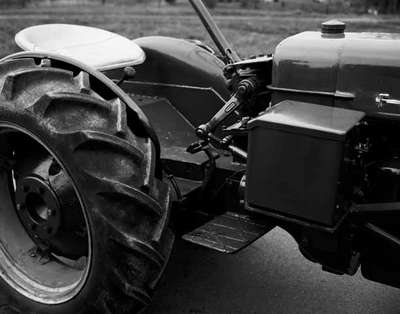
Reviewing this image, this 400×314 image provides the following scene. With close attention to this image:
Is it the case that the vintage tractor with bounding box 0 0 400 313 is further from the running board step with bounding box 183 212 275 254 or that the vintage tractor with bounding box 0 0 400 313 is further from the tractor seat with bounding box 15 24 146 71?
the tractor seat with bounding box 15 24 146 71

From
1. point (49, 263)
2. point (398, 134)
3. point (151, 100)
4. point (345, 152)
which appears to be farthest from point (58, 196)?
point (398, 134)

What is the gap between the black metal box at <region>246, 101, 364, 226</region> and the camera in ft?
6.30

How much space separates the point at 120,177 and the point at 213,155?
70 centimetres

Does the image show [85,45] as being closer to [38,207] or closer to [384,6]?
[38,207]

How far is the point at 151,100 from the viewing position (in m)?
3.38

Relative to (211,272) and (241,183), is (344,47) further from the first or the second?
(211,272)

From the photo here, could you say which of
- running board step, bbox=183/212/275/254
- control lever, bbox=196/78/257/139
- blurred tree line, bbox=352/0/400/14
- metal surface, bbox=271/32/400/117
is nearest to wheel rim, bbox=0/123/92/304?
running board step, bbox=183/212/275/254

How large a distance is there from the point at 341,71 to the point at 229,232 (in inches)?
34.0

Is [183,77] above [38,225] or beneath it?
above

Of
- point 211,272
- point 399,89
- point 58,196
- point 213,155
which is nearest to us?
point 399,89

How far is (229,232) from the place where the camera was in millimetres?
2449

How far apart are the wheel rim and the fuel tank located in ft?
3.63

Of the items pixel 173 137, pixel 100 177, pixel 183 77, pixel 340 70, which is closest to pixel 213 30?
pixel 183 77

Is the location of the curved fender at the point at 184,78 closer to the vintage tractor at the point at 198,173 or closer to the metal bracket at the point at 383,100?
the vintage tractor at the point at 198,173
